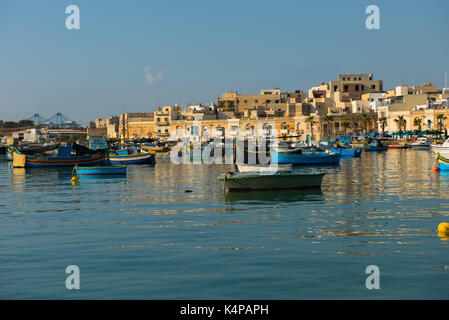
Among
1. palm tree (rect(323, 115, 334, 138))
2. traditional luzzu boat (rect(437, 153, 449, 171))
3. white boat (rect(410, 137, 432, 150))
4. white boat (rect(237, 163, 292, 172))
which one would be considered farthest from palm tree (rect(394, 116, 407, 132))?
white boat (rect(237, 163, 292, 172))

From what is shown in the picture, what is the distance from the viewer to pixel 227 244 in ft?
62.4

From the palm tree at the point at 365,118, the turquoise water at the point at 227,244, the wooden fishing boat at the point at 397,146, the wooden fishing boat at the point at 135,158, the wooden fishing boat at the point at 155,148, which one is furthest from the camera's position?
the palm tree at the point at 365,118

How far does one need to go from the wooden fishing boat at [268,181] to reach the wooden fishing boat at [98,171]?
17242 millimetres

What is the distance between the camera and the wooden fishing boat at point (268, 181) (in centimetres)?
3338

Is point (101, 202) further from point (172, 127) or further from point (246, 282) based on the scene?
point (172, 127)

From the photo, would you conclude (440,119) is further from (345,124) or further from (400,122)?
(345,124)

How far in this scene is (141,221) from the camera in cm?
2423

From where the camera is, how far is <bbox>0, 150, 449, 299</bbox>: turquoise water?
552 inches

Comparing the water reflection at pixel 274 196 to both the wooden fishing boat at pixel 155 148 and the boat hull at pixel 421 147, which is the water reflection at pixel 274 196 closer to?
the boat hull at pixel 421 147

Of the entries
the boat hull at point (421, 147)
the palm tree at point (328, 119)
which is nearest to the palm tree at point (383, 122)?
the palm tree at point (328, 119)

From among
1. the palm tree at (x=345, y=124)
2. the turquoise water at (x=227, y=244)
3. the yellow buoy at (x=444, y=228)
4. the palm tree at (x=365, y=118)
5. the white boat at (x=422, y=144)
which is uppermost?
the palm tree at (x=365, y=118)

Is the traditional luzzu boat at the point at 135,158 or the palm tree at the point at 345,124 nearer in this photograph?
the traditional luzzu boat at the point at 135,158

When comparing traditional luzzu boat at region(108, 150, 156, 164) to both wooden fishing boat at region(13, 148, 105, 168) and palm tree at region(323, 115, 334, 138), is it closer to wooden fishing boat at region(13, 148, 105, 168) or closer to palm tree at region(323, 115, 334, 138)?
wooden fishing boat at region(13, 148, 105, 168)
